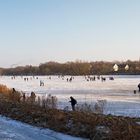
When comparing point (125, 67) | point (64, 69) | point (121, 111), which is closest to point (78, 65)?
point (64, 69)

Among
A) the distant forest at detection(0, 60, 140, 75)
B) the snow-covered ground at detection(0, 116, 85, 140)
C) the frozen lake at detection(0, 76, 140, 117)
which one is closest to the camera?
the snow-covered ground at detection(0, 116, 85, 140)

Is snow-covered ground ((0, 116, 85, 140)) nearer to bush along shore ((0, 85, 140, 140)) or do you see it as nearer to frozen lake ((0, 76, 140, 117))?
bush along shore ((0, 85, 140, 140))

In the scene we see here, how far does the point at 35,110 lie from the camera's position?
17.2 m

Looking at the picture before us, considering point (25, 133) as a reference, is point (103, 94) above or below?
above

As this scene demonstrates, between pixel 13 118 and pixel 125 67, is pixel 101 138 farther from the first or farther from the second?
pixel 125 67

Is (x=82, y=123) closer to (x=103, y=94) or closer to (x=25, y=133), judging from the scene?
(x=25, y=133)

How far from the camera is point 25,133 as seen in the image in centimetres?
1298

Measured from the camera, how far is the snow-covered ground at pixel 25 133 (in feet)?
40.0

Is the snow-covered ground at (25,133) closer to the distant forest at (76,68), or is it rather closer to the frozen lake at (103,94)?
the frozen lake at (103,94)

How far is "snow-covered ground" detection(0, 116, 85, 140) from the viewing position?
1220cm

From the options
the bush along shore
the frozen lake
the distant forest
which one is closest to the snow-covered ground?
the bush along shore

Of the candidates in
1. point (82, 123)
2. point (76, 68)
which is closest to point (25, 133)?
point (82, 123)

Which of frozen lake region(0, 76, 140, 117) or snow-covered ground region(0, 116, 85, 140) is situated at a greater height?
frozen lake region(0, 76, 140, 117)

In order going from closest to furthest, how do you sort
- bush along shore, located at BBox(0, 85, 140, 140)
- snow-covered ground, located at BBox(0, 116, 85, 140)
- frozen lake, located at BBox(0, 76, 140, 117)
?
bush along shore, located at BBox(0, 85, 140, 140), snow-covered ground, located at BBox(0, 116, 85, 140), frozen lake, located at BBox(0, 76, 140, 117)
